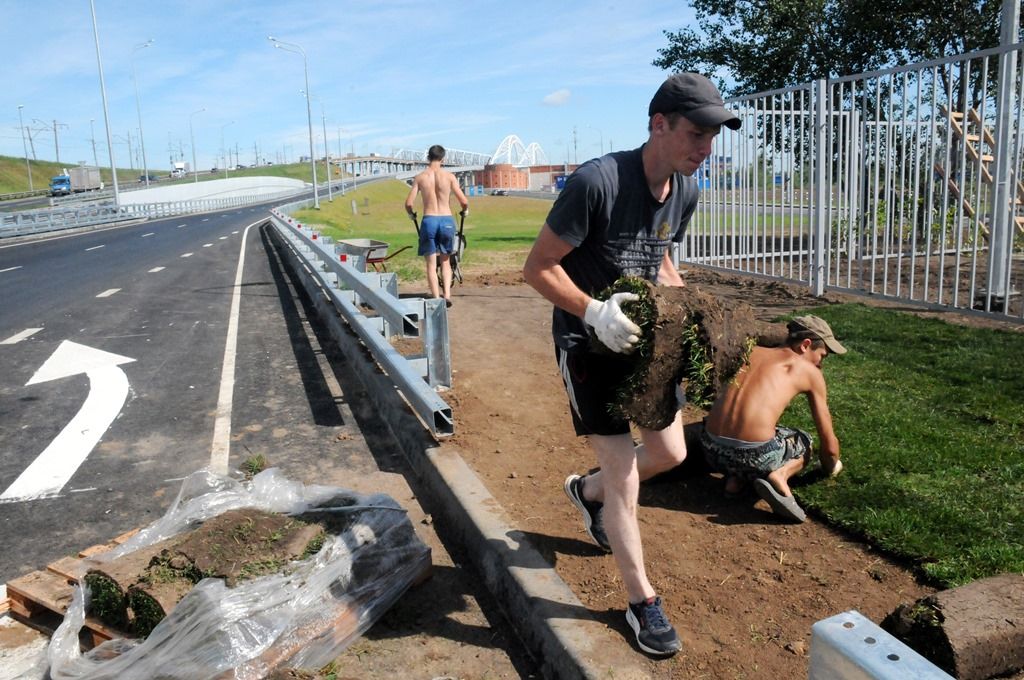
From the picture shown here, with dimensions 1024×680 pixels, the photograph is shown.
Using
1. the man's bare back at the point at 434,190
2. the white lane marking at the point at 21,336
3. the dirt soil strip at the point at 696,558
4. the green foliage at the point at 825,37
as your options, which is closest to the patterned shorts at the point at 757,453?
the dirt soil strip at the point at 696,558

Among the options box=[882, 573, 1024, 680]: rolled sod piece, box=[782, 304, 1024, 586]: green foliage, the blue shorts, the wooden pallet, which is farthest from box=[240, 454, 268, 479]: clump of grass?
the blue shorts

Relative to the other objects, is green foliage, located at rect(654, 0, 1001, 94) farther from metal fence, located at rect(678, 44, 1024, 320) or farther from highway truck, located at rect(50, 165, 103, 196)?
highway truck, located at rect(50, 165, 103, 196)

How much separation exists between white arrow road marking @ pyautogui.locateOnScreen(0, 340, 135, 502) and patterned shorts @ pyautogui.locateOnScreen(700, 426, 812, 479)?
150 inches

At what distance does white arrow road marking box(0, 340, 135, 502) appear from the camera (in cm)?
491

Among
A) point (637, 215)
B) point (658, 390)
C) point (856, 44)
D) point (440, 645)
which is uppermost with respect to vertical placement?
point (856, 44)

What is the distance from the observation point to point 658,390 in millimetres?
2752

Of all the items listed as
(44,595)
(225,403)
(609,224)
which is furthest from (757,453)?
(225,403)

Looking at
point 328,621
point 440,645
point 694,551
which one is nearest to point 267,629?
point 328,621

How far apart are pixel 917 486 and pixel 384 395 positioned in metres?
3.72

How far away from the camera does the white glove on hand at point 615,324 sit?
266cm

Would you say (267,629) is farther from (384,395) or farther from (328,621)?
(384,395)

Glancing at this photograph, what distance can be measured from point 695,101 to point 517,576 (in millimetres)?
1993

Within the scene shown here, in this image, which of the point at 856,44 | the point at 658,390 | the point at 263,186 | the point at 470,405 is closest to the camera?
the point at 658,390

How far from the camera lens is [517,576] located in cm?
336
